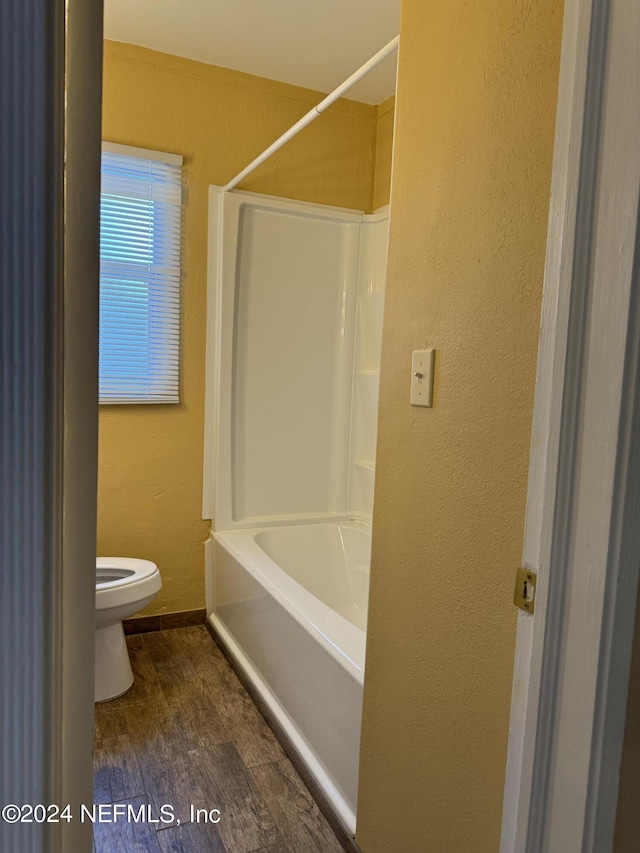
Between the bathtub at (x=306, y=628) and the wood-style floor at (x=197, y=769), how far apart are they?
3.8 inches

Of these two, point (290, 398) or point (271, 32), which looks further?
point (290, 398)

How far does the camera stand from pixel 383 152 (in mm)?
2893

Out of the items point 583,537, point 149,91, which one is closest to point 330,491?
point 149,91

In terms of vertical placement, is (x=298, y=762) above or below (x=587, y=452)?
below

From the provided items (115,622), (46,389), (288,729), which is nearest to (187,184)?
(115,622)

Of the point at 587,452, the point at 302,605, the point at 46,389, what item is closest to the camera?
the point at 46,389

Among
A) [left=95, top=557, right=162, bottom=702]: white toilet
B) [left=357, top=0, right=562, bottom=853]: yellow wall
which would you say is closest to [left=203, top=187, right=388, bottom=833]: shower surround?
[left=95, top=557, right=162, bottom=702]: white toilet

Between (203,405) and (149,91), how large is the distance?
1377 mm

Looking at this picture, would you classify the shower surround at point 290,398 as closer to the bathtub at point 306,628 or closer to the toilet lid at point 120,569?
the bathtub at point 306,628

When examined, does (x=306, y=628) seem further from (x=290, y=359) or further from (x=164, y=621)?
(x=290, y=359)

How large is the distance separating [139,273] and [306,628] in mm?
1670

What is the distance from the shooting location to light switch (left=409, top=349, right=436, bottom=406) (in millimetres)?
1173

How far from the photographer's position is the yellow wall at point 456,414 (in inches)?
37.6

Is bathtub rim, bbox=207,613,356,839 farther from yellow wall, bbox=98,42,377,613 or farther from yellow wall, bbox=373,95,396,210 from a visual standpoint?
yellow wall, bbox=373,95,396,210
